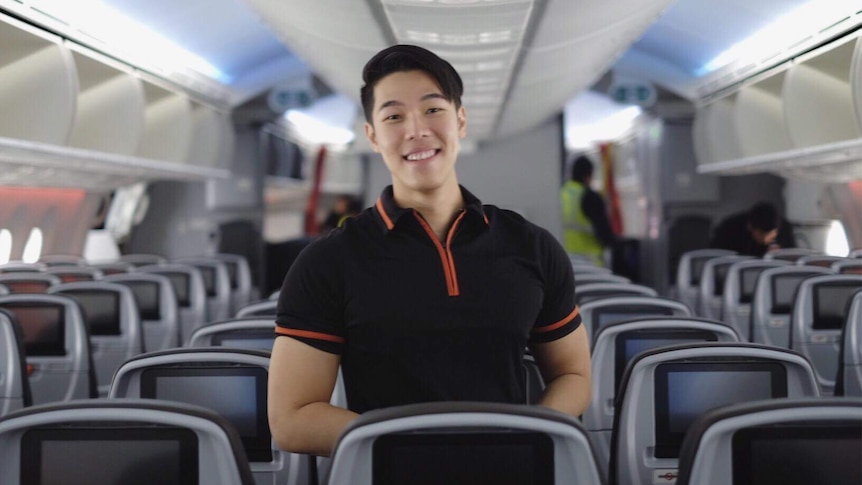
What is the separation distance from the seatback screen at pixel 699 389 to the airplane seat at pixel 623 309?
2003 millimetres

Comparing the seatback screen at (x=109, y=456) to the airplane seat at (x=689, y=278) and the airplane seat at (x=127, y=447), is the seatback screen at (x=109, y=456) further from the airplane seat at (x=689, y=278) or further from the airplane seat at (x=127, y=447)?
the airplane seat at (x=689, y=278)

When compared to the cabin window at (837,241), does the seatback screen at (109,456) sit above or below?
below

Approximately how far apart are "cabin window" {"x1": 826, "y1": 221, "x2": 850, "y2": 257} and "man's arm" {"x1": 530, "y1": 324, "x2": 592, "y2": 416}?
11427 mm

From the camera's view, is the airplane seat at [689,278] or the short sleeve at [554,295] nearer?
the short sleeve at [554,295]

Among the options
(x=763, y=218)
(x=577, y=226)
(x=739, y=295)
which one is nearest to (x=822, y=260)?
(x=763, y=218)

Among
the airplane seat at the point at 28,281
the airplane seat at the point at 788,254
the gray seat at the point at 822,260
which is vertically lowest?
the airplane seat at the point at 28,281

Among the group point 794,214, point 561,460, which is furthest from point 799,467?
point 794,214

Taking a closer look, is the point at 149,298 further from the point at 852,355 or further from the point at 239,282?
the point at 852,355

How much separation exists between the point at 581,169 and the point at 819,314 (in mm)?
6907

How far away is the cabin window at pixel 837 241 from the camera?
1312cm

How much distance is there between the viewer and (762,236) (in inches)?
520

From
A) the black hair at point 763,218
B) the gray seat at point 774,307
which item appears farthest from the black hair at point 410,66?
the black hair at point 763,218

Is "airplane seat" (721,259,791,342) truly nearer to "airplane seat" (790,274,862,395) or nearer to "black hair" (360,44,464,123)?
"airplane seat" (790,274,862,395)

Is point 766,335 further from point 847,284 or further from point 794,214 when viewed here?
point 794,214
